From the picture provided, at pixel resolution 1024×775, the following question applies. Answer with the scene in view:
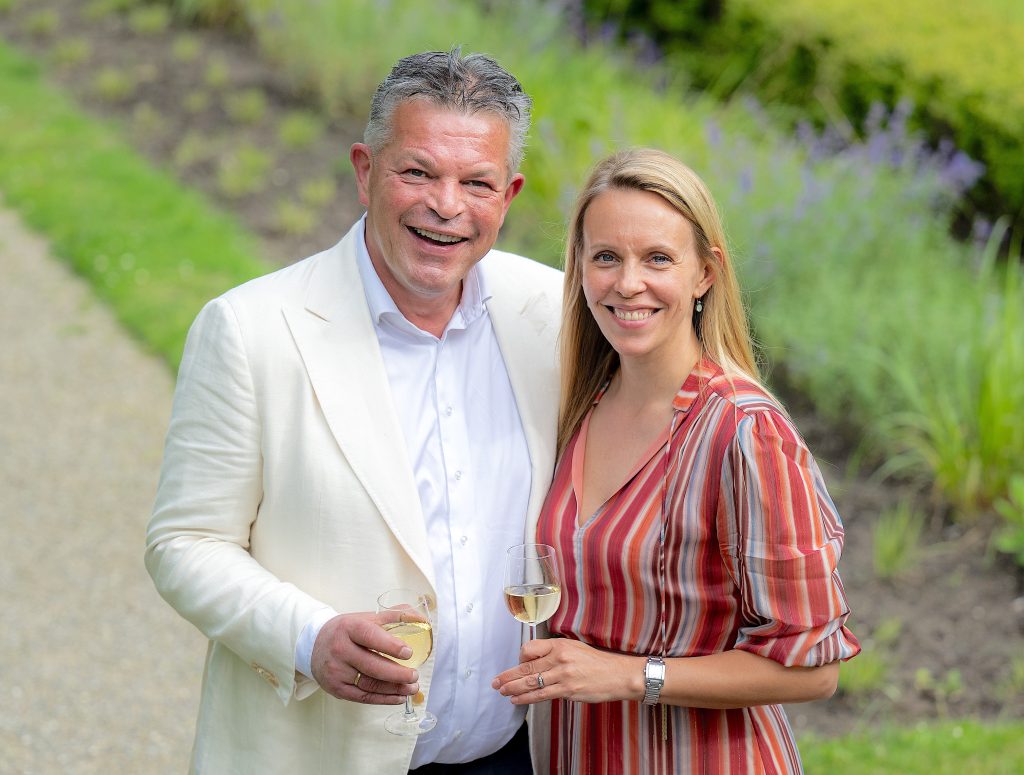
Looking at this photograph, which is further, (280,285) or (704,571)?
(280,285)

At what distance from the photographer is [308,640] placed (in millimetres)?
2562

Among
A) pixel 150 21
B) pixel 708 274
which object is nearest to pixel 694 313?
pixel 708 274

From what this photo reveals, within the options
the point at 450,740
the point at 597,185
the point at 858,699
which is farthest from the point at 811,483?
the point at 858,699

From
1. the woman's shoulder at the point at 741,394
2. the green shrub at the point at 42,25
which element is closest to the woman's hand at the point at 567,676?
the woman's shoulder at the point at 741,394

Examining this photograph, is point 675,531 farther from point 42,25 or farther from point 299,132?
point 42,25

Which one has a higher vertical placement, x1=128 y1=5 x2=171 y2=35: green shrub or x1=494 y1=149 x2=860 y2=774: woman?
x1=128 y1=5 x2=171 y2=35: green shrub

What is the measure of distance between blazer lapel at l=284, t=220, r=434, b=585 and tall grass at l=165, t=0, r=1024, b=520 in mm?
1707

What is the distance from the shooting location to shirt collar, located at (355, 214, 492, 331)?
2838 mm

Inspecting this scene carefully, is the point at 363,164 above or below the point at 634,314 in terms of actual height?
above

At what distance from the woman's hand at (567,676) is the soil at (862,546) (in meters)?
2.42

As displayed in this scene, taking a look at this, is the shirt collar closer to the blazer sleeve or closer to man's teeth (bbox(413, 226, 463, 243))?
man's teeth (bbox(413, 226, 463, 243))

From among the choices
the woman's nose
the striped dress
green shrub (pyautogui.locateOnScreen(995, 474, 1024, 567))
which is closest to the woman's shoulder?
the striped dress

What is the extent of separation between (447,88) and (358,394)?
0.68 metres

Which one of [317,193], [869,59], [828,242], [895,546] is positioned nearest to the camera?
[895,546]
